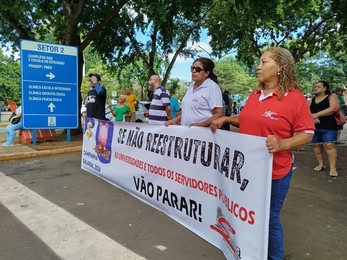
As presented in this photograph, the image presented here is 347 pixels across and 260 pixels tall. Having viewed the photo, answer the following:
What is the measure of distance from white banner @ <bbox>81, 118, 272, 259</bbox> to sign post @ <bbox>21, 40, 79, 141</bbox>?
4105 mm

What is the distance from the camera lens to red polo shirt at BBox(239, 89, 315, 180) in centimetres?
236

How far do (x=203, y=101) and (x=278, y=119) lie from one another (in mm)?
1709

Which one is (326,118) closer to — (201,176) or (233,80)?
(201,176)

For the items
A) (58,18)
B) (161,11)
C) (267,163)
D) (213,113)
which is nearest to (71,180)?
(213,113)

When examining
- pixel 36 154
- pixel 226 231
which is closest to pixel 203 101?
pixel 226 231

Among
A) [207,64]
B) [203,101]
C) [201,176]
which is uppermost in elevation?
[207,64]

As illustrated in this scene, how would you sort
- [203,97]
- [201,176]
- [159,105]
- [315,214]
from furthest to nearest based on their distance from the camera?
[159,105] < [315,214] < [203,97] < [201,176]

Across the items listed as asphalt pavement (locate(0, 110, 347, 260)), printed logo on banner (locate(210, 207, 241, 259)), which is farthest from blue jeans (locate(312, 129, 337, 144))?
printed logo on banner (locate(210, 207, 241, 259))

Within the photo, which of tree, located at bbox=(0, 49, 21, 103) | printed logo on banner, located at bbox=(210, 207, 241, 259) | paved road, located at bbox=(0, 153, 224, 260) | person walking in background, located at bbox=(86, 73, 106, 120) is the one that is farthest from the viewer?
tree, located at bbox=(0, 49, 21, 103)

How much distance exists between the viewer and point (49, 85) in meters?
9.20

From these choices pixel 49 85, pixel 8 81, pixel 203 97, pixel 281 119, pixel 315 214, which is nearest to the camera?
pixel 281 119

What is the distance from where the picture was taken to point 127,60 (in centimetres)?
1958

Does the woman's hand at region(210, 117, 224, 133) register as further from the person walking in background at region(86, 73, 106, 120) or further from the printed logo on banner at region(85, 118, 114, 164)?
the person walking in background at region(86, 73, 106, 120)

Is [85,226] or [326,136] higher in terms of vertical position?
[326,136]
